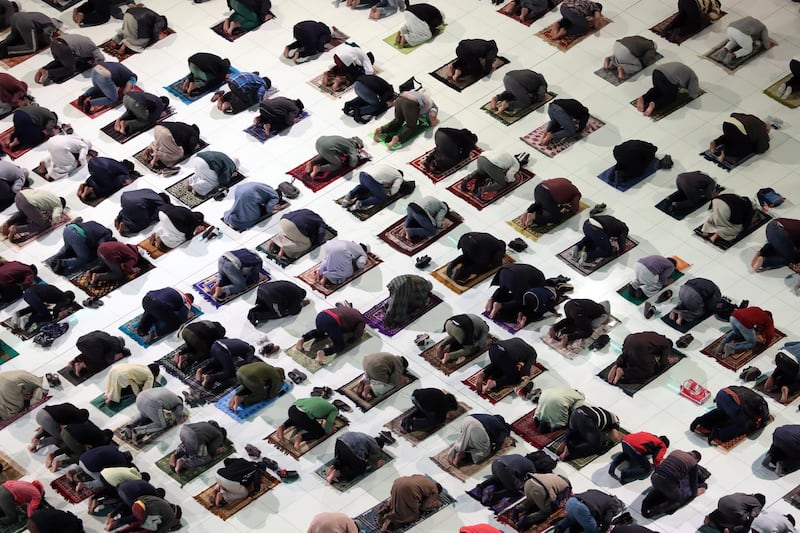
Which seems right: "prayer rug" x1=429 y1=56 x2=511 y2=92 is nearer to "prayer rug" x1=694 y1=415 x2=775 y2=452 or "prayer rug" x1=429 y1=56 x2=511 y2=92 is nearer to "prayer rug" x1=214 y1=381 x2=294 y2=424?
"prayer rug" x1=214 y1=381 x2=294 y2=424

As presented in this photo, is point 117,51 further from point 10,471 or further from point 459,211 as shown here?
point 10,471

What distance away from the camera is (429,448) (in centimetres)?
3158

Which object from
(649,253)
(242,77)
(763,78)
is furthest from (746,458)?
(242,77)

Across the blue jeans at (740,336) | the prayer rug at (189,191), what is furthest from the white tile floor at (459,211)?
the blue jeans at (740,336)

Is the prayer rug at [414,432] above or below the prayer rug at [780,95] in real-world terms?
below

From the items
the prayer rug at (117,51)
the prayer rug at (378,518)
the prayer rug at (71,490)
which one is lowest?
the prayer rug at (71,490)

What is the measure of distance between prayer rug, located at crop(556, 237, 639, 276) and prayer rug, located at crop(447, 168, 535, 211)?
6.95ft

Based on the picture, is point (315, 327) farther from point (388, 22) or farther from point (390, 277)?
point (388, 22)

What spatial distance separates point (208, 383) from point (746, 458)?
9783mm

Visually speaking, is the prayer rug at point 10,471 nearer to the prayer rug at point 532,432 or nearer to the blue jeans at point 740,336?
the prayer rug at point 532,432

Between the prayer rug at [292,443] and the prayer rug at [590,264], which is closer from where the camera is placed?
the prayer rug at [292,443]

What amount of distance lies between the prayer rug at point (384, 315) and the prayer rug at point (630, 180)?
4783 millimetres

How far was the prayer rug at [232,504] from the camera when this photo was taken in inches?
1216

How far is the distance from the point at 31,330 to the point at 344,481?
7.41 meters
